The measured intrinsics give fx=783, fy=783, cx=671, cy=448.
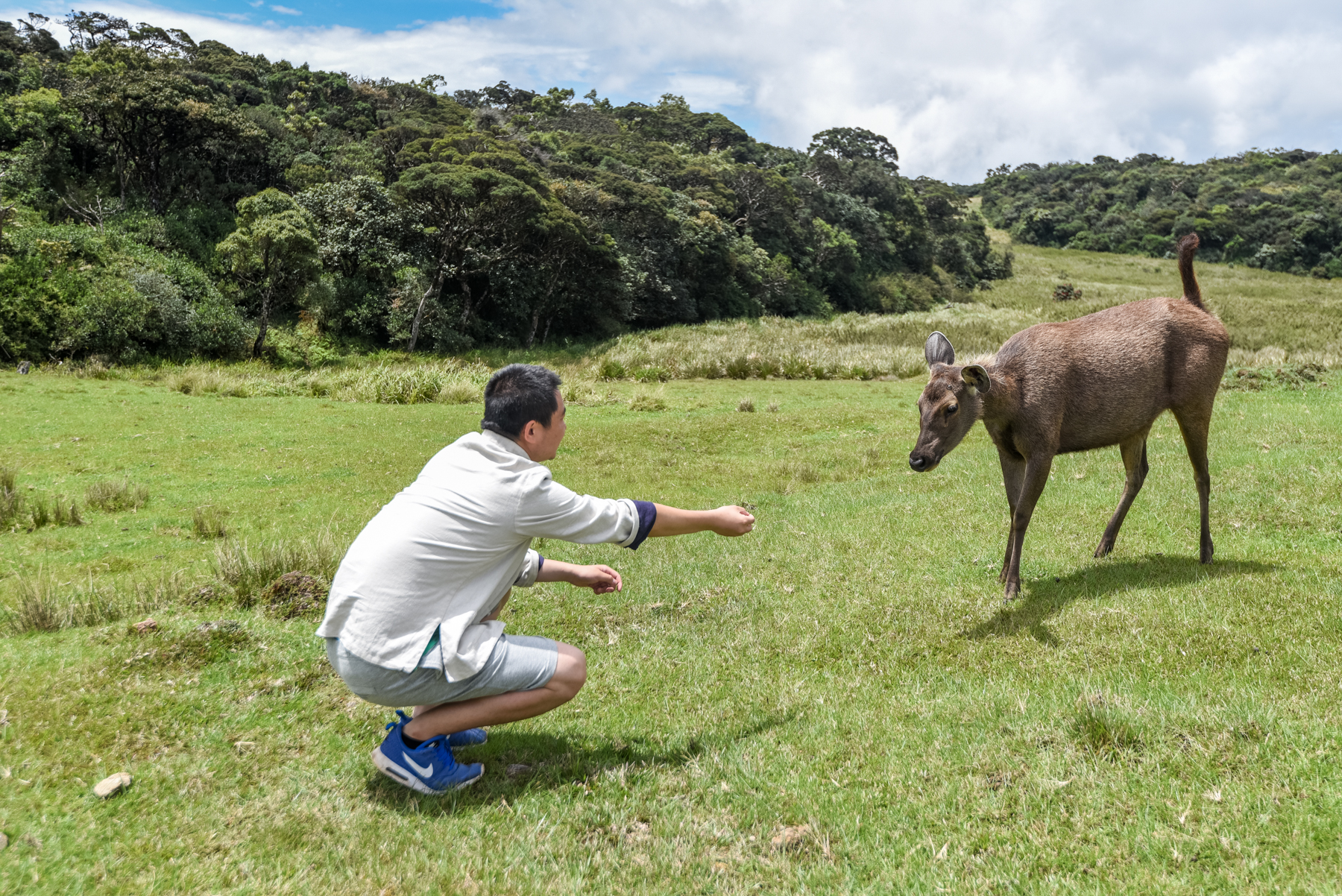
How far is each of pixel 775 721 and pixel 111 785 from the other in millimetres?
3666

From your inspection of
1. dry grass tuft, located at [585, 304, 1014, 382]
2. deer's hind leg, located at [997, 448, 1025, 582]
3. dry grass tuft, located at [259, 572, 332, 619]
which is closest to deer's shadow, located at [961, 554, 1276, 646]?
deer's hind leg, located at [997, 448, 1025, 582]

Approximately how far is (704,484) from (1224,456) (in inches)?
336

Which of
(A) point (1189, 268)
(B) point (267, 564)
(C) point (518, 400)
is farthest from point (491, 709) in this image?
(A) point (1189, 268)

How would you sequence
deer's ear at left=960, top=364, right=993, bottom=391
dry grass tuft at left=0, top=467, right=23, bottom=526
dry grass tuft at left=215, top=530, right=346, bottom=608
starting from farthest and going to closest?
dry grass tuft at left=0, top=467, right=23, bottom=526 < dry grass tuft at left=215, top=530, right=346, bottom=608 < deer's ear at left=960, top=364, right=993, bottom=391

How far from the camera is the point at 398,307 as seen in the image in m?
37.5

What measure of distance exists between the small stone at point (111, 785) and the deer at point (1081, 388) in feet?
19.1

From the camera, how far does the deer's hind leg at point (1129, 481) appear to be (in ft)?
26.6

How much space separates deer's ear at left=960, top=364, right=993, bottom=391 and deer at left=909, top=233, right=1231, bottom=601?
0.04 ft

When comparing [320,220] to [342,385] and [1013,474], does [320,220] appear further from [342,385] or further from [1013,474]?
[1013,474]

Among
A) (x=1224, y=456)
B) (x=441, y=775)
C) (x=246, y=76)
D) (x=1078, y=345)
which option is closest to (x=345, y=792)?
(x=441, y=775)

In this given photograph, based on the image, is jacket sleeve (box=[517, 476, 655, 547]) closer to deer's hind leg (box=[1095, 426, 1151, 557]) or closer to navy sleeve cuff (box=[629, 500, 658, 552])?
navy sleeve cuff (box=[629, 500, 658, 552])

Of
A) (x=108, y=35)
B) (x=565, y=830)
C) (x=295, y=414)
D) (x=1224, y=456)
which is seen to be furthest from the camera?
(x=108, y=35)

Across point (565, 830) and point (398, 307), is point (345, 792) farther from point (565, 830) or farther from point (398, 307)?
point (398, 307)

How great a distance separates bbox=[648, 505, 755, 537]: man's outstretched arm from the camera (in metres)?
4.29
